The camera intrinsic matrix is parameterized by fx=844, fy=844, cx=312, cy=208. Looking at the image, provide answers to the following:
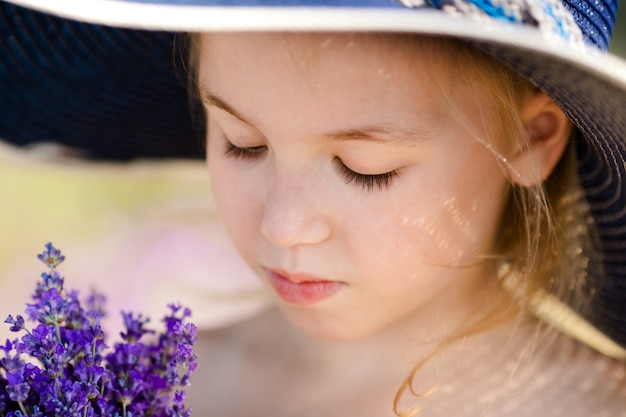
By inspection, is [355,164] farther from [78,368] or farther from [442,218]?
[78,368]

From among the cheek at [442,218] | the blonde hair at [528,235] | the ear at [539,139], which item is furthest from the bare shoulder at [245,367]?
the ear at [539,139]

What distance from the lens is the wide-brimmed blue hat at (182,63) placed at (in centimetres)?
85

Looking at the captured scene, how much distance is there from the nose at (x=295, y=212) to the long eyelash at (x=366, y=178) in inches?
1.6

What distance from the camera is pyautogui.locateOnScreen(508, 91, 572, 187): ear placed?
1.21 metres

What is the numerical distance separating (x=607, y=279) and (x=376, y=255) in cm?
47

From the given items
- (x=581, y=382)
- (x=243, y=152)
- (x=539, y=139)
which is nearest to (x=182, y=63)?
(x=243, y=152)

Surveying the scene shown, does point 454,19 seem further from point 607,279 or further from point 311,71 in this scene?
point 607,279

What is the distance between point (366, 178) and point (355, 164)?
33 millimetres

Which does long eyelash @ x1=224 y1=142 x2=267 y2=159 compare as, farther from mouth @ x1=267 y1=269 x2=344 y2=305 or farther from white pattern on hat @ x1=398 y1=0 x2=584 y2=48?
white pattern on hat @ x1=398 y1=0 x2=584 y2=48

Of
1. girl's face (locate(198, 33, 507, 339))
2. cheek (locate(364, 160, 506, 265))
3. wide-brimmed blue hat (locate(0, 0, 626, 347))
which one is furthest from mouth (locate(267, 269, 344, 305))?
wide-brimmed blue hat (locate(0, 0, 626, 347))

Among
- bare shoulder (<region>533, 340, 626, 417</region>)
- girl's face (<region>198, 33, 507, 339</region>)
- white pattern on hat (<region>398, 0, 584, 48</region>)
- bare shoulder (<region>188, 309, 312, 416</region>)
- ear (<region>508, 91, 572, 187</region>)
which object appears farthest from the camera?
bare shoulder (<region>188, 309, 312, 416</region>)

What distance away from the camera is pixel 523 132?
1209mm

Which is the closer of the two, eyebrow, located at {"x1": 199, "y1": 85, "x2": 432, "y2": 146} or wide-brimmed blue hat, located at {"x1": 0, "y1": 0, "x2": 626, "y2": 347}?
wide-brimmed blue hat, located at {"x1": 0, "y1": 0, "x2": 626, "y2": 347}

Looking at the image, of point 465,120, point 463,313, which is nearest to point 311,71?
point 465,120
